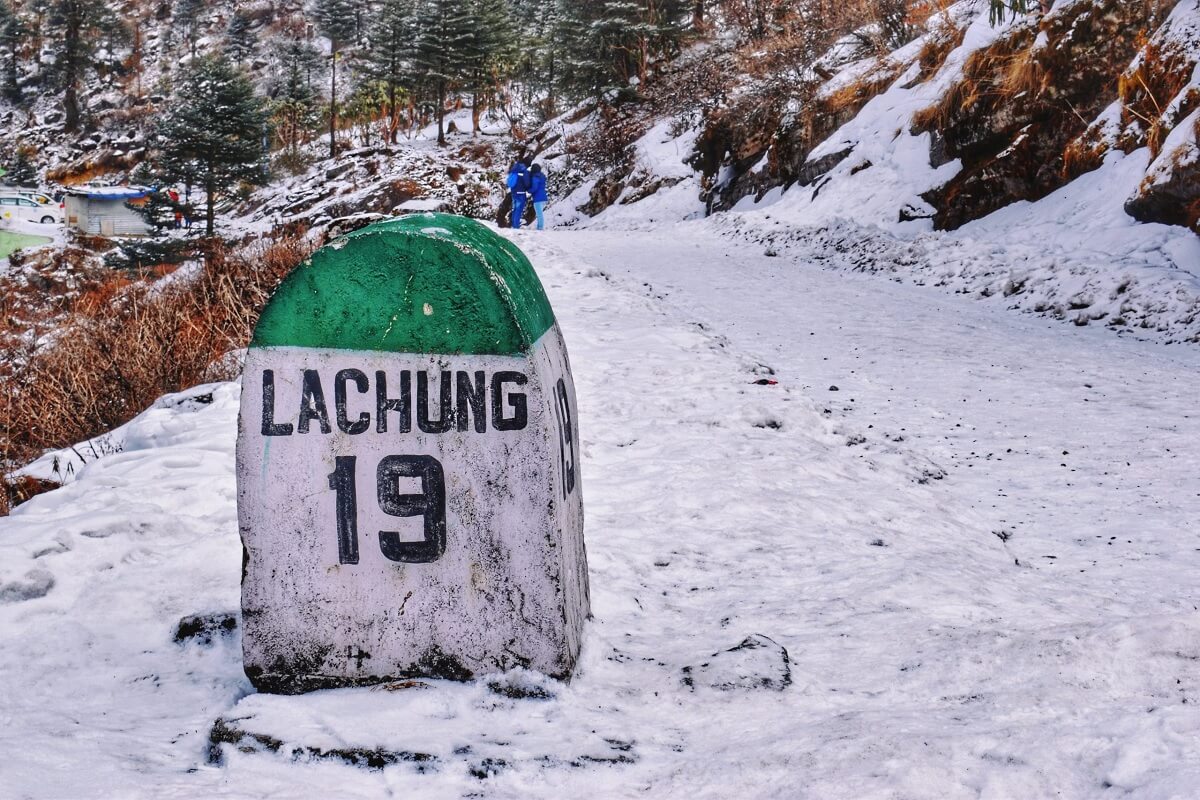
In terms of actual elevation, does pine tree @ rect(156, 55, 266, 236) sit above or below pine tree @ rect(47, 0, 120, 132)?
below

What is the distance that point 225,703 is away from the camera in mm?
2572

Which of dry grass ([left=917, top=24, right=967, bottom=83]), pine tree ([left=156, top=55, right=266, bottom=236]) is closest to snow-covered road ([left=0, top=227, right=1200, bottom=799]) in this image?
dry grass ([left=917, top=24, right=967, bottom=83])

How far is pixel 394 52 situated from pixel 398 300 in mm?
61100

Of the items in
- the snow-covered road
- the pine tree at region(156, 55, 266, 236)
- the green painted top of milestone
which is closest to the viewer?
the snow-covered road

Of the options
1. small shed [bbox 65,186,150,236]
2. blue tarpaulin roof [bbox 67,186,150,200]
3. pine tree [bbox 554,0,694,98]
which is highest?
pine tree [bbox 554,0,694,98]

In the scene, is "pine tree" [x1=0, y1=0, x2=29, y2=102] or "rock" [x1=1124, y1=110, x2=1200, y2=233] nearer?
"rock" [x1=1124, y1=110, x2=1200, y2=233]

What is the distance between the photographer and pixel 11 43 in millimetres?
87250

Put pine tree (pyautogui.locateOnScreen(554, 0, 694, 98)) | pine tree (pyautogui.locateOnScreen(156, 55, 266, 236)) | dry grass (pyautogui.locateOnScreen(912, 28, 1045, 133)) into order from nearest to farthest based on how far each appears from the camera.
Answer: dry grass (pyautogui.locateOnScreen(912, 28, 1045, 133))
pine tree (pyautogui.locateOnScreen(554, 0, 694, 98))
pine tree (pyautogui.locateOnScreen(156, 55, 266, 236))

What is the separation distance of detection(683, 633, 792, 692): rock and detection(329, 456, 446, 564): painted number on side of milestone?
34.6 inches

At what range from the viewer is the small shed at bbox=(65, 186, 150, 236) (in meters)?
50.4

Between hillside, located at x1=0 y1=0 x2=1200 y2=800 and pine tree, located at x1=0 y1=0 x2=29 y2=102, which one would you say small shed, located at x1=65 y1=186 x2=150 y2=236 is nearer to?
hillside, located at x1=0 y1=0 x2=1200 y2=800

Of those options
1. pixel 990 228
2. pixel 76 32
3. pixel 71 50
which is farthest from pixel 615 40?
pixel 76 32

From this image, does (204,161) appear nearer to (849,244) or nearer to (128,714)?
(849,244)

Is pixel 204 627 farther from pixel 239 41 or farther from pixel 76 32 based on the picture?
pixel 239 41
